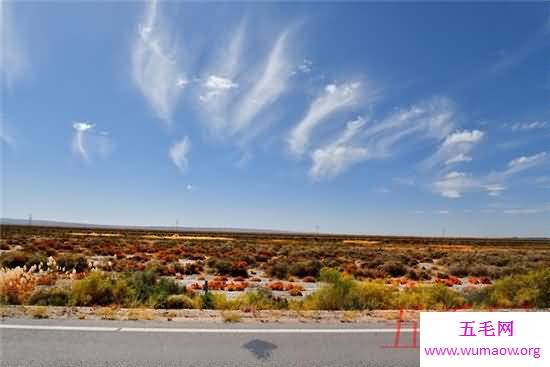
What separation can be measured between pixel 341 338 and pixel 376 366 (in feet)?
3.66

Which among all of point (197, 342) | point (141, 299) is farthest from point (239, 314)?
point (141, 299)

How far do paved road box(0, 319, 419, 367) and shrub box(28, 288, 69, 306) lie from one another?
1.84 m

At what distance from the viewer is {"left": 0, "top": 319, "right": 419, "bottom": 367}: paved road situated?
14.6 feet

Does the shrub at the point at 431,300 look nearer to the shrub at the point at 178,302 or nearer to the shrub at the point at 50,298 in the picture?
the shrub at the point at 178,302

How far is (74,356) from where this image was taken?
4.50 metres

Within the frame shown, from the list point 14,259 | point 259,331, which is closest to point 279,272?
point 259,331

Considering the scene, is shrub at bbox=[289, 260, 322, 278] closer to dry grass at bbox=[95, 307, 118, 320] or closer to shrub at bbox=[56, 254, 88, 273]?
shrub at bbox=[56, 254, 88, 273]

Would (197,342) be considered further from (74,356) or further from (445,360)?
(445,360)

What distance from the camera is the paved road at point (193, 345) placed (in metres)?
4.46

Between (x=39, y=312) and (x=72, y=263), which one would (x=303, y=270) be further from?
(x=39, y=312)

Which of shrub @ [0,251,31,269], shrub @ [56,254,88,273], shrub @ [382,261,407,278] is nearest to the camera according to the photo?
shrub @ [0,251,31,269]

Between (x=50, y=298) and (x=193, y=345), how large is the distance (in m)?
4.93

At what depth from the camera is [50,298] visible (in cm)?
782

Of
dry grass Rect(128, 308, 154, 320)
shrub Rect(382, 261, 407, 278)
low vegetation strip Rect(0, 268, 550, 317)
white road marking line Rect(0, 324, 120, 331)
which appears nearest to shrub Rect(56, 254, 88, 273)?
low vegetation strip Rect(0, 268, 550, 317)
